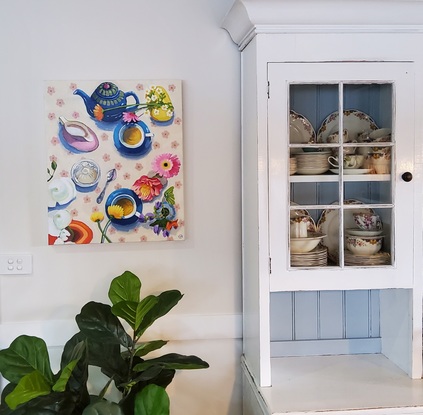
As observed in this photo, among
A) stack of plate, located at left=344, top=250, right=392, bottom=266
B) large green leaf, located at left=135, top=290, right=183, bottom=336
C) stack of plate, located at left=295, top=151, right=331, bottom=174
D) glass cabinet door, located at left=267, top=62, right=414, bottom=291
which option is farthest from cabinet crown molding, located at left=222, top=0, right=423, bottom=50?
large green leaf, located at left=135, top=290, right=183, bottom=336

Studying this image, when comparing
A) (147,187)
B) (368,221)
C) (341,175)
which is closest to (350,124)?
(341,175)

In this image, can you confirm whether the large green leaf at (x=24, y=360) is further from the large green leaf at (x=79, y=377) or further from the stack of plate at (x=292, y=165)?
the stack of plate at (x=292, y=165)

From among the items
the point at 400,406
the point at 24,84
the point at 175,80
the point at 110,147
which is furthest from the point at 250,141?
the point at 400,406

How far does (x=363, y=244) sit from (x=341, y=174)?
236 millimetres

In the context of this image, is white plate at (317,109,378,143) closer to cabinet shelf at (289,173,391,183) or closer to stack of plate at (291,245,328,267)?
cabinet shelf at (289,173,391,183)

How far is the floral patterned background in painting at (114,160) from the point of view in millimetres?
2031

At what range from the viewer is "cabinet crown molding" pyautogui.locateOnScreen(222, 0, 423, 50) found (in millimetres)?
1757

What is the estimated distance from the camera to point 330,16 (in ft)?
5.85

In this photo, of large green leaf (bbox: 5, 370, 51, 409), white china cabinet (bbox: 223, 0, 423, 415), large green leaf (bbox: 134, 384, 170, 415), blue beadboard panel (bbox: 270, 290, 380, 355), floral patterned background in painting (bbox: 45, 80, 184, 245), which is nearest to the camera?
large green leaf (bbox: 5, 370, 51, 409)

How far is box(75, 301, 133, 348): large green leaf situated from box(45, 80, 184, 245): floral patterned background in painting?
27 centimetres

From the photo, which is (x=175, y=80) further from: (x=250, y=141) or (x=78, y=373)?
(x=78, y=373)

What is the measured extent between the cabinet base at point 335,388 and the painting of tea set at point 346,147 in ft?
2.24

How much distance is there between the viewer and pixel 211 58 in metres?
2.09

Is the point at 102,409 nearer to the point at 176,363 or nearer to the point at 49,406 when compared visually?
the point at 49,406
